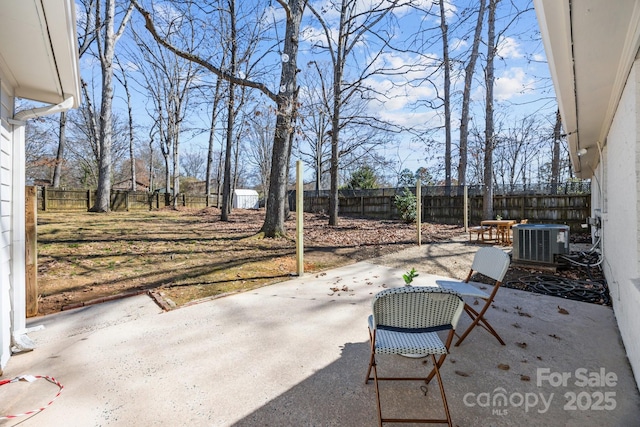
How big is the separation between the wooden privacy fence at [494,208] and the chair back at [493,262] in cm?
978

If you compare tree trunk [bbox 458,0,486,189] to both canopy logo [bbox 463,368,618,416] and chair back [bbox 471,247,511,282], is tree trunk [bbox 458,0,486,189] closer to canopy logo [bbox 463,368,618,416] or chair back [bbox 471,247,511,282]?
chair back [bbox 471,247,511,282]

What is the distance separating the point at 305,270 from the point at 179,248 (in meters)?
3.29

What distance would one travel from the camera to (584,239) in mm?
8477

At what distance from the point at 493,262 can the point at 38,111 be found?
15.7 feet

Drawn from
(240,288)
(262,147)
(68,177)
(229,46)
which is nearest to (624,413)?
(240,288)

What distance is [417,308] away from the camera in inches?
66.2

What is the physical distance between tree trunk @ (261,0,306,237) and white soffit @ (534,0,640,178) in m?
5.35

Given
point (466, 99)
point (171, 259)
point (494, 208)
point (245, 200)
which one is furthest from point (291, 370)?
point (245, 200)

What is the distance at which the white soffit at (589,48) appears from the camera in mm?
1648

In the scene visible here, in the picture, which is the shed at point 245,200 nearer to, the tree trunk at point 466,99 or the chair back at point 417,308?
the tree trunk at point 466,99

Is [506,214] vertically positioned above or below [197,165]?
below

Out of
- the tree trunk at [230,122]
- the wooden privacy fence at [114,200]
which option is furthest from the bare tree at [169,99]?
the tree trunk at [230,122]

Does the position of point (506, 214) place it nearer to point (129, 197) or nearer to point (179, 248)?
point (179, 248)

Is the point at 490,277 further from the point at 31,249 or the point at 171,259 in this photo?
the point at 171,259
